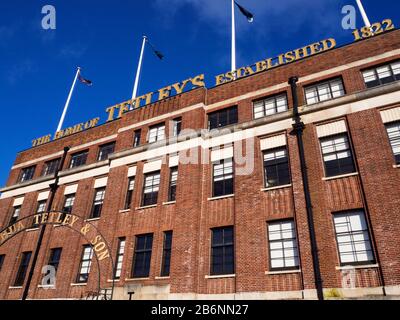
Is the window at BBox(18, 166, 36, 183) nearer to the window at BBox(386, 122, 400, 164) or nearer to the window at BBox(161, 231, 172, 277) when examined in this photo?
the window at BBox(161, 231, 172, 277)

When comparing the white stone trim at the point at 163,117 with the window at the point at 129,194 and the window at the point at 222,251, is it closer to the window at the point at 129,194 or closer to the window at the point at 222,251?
the window at the point at 129,194

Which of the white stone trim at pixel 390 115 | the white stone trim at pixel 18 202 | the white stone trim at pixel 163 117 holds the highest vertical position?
the white stone trim at pixel 163 117

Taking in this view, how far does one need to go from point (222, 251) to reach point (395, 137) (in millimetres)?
10703

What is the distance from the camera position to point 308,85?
19.9 meters

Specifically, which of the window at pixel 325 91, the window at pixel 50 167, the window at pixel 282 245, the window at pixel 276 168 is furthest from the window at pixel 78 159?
the window at pixel 325 91

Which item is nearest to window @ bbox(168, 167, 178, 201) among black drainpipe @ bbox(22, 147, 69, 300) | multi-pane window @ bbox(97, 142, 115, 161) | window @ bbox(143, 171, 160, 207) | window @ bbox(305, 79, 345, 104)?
window @ bbox(143, 171, 160, 207)

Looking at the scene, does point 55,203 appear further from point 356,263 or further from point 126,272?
point 356,263

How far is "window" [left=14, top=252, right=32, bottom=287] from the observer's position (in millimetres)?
24228

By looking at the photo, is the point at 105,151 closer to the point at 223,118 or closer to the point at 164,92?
the point at 164,92

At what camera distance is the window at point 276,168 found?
1800 centimetres

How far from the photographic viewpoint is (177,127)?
75.5ft

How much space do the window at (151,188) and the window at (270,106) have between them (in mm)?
7869

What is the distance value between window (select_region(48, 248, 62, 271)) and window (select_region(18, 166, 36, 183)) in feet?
32.3
